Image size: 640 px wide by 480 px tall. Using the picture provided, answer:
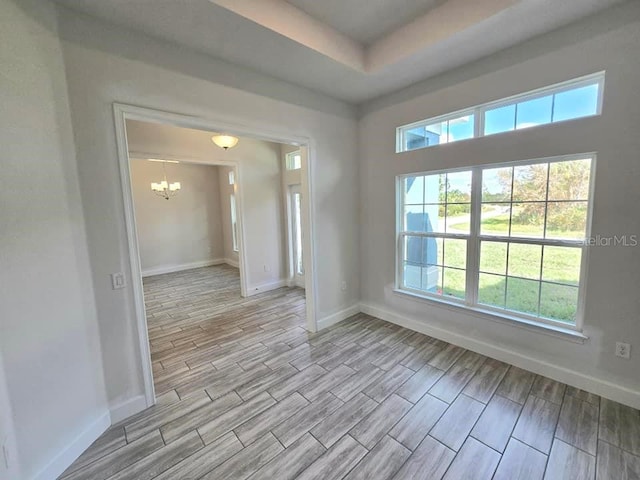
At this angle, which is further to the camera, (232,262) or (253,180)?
(232,262)

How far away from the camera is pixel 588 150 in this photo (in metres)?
2.00

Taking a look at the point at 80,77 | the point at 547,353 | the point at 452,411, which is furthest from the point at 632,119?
the point at 80,77

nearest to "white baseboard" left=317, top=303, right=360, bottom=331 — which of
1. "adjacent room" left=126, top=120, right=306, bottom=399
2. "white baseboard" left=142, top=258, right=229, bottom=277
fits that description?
"adjacent room" left=126, top=120, right=306, bottom=399

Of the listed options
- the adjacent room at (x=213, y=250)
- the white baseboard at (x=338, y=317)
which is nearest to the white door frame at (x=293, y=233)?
the adjacent room at (x=213, y=250)

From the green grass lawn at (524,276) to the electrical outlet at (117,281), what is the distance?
→ 316cm

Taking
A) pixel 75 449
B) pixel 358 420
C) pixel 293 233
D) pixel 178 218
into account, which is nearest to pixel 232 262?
pixel 178 218

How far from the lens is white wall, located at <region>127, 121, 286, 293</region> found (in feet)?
13.6

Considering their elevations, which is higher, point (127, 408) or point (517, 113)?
point (517, 113)

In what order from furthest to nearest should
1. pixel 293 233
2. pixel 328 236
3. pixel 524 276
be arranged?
pixel 293 233 < pixel 328 236 < pixel 524 276

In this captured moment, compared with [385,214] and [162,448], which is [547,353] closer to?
[385,214]

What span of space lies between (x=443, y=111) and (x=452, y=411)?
9.23 ft

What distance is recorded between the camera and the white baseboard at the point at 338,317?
339 cm

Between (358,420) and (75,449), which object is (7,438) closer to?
(75,449)

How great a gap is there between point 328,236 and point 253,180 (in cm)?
224
